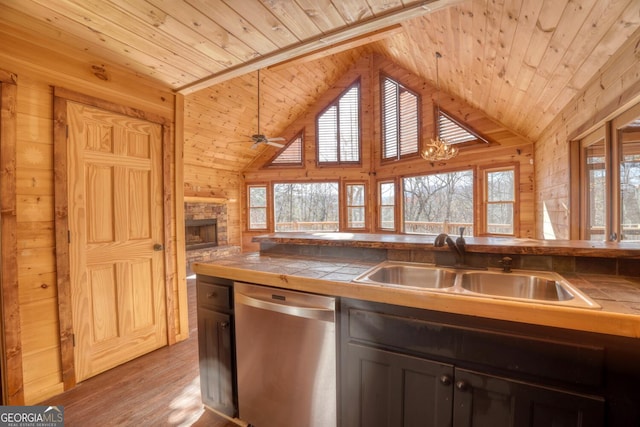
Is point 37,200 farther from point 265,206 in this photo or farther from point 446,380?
point 265,206

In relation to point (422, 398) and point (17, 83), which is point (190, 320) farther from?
point (422, 398)

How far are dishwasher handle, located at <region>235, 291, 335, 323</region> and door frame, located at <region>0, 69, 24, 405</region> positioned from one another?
158 centimetres

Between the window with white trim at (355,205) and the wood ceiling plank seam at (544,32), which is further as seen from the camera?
the window with white trim at (355,205)

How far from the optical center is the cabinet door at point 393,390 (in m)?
1.10

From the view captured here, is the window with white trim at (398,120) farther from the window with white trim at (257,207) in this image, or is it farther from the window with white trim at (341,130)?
the window with white trim at (257,207)

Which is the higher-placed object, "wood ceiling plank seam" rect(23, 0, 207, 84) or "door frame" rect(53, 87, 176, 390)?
"wood ceiling plank seam" rect(23, 0, 207, 84)

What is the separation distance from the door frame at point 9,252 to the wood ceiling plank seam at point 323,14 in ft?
6.66

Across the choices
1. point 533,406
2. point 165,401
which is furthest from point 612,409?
point 165,401

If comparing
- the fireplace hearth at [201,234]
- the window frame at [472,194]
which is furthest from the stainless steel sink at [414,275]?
the fireplace hearth at [201,234]

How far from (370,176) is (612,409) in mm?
6088

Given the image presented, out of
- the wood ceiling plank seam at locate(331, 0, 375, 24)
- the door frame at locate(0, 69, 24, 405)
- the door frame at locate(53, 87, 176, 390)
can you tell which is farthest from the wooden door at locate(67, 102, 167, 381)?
the wood ceiling plank seam at locate(331, 0, 375, 24)

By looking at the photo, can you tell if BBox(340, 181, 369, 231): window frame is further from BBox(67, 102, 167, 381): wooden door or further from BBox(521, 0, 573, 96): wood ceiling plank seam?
BBox(67, 102, 167, 381): wooden door

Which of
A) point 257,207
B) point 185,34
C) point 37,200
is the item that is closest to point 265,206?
point 257,207

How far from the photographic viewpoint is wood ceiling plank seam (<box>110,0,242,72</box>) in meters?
1.70
